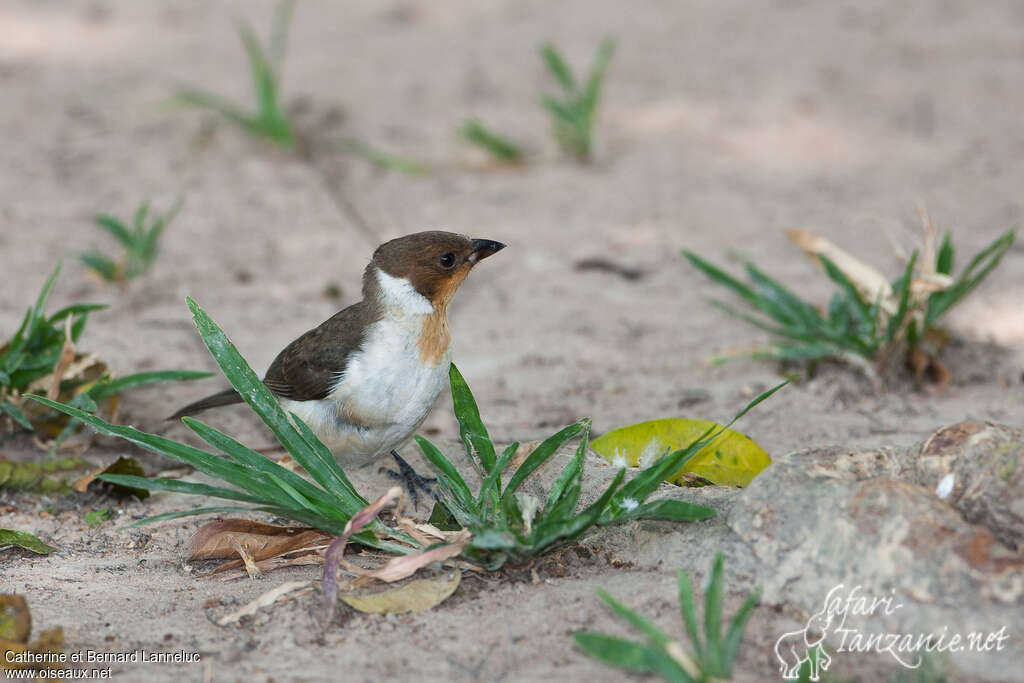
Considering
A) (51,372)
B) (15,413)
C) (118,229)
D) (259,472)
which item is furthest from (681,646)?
(118,229)

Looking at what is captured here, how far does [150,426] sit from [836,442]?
9.06 feet

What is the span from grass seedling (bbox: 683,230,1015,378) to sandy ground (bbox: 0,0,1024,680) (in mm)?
199

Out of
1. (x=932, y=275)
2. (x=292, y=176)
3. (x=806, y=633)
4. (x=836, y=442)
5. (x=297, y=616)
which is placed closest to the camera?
(x=806, y=633)

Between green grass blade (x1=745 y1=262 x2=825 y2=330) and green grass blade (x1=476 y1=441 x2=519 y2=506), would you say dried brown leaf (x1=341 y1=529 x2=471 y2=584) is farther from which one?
green grass blade (x1=745 y1=262 x2=825 y2=330)

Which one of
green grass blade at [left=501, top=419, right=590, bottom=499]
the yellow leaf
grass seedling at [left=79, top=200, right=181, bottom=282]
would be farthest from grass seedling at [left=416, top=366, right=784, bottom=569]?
grass seedling at [left=79, top=200, right=181, bottom=282]

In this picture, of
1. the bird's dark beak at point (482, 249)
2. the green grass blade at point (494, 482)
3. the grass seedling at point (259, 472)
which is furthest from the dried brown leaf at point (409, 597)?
the bird's dark beak at point (482, 249)

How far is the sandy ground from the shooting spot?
3.02 m

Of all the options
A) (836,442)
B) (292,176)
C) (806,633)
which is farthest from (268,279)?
(806,633)

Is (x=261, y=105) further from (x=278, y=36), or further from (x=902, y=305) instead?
(x=902, y=305)

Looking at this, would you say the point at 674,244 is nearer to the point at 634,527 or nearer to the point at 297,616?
the point at 634,527

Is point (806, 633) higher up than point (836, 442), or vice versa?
point (806, 633)

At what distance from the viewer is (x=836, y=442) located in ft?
14.0

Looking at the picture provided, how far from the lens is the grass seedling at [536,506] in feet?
9.86

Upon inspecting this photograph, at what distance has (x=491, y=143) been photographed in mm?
7074
